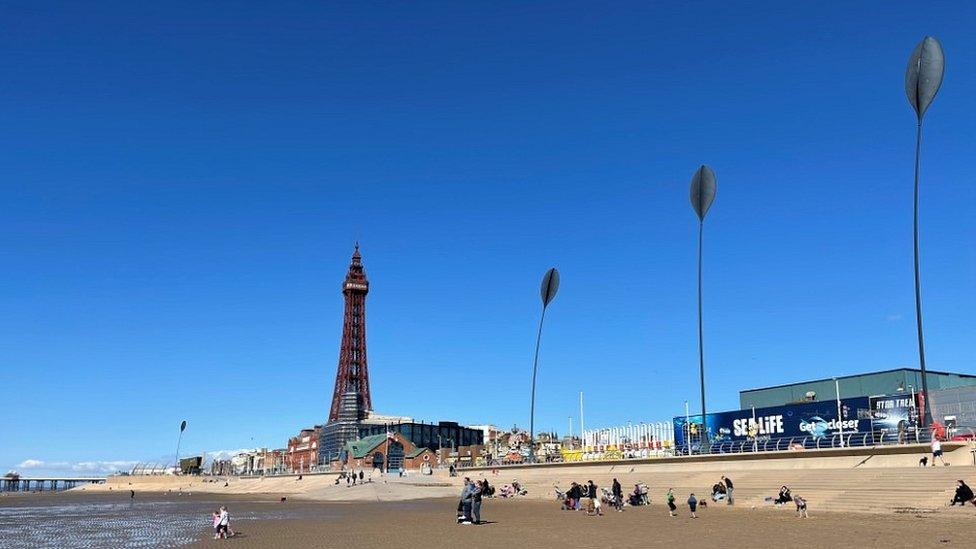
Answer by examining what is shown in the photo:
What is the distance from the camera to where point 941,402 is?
160 feet

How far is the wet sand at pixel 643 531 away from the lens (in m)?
18.0

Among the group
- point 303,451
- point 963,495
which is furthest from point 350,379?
point 963,495

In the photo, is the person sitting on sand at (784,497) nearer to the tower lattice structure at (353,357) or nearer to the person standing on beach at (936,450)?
the person standing on beach at (936,450)

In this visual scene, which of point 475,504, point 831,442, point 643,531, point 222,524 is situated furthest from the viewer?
point 831,442

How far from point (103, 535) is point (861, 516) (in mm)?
24823

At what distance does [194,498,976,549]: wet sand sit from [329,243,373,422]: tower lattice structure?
105466mm

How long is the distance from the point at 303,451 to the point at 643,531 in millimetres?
137413

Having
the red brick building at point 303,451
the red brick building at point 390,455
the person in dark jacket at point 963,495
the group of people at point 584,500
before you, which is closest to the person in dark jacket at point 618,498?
the group of people at point 584,500

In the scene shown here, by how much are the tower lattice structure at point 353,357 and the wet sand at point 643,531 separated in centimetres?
10547

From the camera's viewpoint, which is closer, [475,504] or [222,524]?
[222,524]

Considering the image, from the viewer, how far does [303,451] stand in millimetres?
150625

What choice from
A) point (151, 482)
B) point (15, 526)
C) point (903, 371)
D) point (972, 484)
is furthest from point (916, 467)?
point (151, 482)

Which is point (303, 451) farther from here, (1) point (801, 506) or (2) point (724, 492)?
(1) point (801, 506)

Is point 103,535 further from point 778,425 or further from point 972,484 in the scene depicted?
point 778,425
